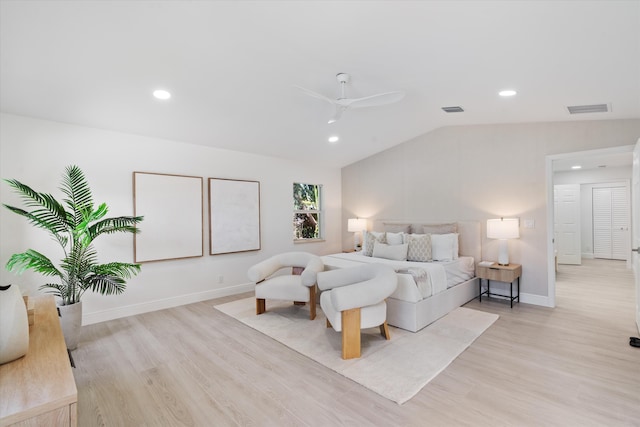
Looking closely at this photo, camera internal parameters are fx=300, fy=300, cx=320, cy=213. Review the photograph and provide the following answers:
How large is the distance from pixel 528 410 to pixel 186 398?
242 centimetres

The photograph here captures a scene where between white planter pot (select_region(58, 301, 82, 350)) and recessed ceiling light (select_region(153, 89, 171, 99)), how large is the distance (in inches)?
91.1

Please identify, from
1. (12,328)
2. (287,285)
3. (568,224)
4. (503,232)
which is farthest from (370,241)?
(568,224)

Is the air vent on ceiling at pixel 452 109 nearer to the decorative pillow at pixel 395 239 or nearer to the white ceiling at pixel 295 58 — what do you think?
the white ceiling at pixel 295 58

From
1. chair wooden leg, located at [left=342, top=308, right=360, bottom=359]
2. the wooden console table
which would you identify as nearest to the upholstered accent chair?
chair wooden leg, located at [left=342, top=308, right=360, bottom=359]

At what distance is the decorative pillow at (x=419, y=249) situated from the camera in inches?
174

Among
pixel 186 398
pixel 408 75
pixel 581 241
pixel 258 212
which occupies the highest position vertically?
pixel 408 75

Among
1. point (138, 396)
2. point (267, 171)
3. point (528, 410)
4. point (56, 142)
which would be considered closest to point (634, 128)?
point (528, 410)

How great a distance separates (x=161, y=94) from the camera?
125 inches

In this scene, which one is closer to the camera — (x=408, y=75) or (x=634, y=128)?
(x=408, y=75)

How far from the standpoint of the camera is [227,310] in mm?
4168

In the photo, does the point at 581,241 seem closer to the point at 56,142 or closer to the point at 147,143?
the point at 147,143

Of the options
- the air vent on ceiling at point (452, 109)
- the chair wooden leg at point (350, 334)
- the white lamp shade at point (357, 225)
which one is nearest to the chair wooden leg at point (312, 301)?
the chair wooden leg at point (350, 334)

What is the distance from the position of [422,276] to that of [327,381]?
1724mm

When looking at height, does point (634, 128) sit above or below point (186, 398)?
above
